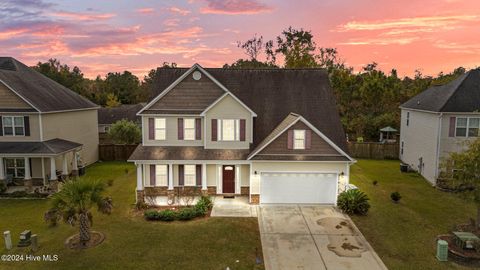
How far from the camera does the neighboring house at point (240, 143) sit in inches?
756

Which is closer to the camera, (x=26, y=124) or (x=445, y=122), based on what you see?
(x=26, y=124)

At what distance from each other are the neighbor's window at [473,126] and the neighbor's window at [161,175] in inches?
864

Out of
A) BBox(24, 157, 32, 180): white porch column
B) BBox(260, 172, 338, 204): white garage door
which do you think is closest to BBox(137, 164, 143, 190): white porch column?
BBox(260, 172, 338, 204): white garage door

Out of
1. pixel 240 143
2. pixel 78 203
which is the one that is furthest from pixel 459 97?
pixel 78 203

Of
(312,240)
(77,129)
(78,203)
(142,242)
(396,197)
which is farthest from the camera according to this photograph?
(77,129)

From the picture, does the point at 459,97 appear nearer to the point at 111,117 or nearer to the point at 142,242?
the point at 142,242

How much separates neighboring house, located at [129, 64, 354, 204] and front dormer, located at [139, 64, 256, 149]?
0.21ft

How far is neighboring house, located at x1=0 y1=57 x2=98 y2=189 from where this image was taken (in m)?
22.4

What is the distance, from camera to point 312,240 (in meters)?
14.8

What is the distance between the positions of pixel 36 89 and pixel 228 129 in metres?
16.9

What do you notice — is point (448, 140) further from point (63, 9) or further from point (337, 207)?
point (63, 9)

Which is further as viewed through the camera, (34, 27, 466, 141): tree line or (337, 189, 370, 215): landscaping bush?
(34, 27, 466, 141): tree line

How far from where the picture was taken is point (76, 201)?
13.6 metres

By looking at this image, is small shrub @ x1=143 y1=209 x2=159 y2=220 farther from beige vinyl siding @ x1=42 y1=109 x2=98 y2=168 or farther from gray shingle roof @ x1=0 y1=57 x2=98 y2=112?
gray shingle roof @ x1=0 y1=57 x2=98 y2=112
